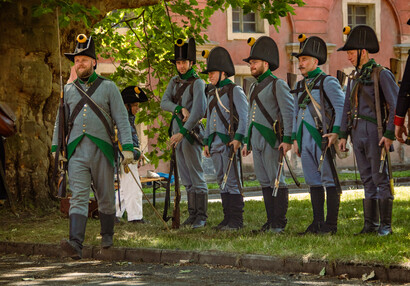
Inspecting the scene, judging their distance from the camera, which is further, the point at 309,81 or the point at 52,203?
the point at 52,203

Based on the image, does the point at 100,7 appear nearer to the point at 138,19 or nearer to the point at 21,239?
the point at 138,19

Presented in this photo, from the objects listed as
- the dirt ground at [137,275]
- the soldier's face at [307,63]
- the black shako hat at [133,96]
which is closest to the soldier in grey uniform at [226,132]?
the soldier's face at [307,63]

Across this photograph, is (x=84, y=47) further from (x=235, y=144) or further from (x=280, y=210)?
(x=280, y=210)

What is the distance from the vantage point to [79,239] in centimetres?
894

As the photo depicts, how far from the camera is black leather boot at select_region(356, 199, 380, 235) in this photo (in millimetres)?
9547

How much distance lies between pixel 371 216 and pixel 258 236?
1298 millimetres

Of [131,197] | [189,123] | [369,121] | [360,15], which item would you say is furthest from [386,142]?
[360,15]

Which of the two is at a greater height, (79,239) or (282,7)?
(282,7)

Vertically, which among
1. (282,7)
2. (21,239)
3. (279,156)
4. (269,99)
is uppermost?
(282,7)

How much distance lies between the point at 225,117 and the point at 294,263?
144 inches

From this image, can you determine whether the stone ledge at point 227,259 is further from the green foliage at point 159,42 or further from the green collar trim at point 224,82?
the green foliage at point 159,42

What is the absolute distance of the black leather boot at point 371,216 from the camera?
9547mm

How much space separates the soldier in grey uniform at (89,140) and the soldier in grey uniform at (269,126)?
2034mm

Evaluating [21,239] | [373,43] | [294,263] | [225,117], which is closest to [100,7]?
[225,117]
